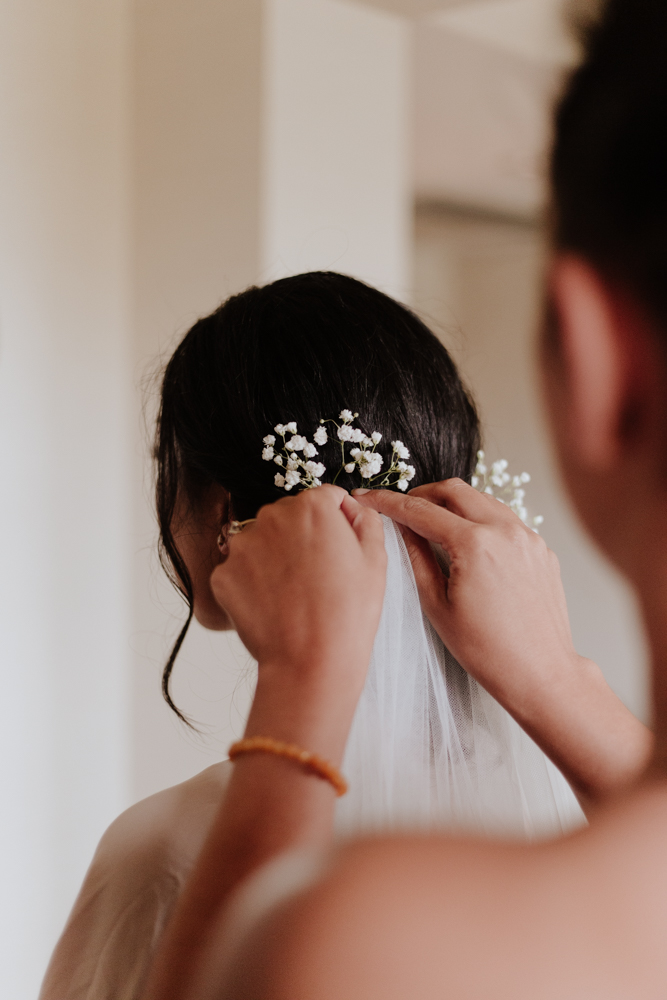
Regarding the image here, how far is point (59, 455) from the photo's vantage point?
1.84 metres

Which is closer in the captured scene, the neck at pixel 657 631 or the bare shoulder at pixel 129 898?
the neck at pixel 657 631

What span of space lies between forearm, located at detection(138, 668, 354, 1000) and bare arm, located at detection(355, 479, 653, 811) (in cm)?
21

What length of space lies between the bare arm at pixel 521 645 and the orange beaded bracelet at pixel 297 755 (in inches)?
10.0

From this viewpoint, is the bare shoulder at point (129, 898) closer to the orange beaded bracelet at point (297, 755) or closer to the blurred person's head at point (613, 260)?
the orange beaded bracelet at point (297, 755)

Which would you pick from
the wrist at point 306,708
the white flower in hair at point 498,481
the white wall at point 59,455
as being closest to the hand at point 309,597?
the wrist at point 306,708

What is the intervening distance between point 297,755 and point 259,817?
0.16ft

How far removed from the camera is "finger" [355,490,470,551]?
2.47ft

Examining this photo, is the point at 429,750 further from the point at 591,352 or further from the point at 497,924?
the point at 591,352

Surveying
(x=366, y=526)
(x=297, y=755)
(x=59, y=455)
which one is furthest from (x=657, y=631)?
(x=59, y=455)

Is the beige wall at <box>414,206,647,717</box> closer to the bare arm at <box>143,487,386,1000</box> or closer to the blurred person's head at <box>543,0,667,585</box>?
the bare arm at <box>143,487,386,1000</box>

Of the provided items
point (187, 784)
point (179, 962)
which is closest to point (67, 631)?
point (187, 784)

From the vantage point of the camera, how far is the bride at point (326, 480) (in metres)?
0.77

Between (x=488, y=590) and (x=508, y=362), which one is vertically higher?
(x=488, y=590)

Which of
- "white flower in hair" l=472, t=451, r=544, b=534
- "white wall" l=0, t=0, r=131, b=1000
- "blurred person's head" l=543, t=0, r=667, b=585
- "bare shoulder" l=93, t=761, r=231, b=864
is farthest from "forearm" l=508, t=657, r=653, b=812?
"white wall" l=0, t=0, r=131, b=1000
